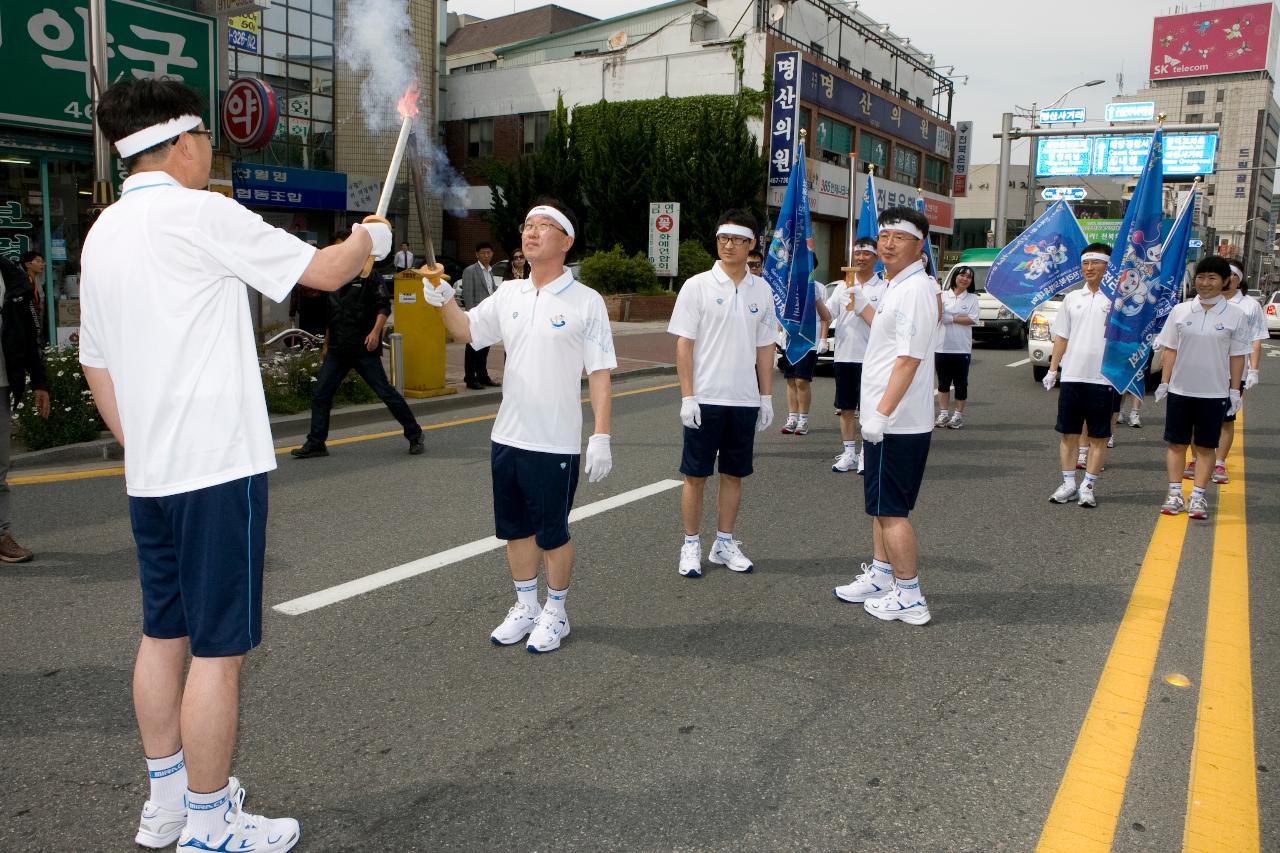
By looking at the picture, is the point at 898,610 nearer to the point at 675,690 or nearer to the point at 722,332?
the point at 675,690

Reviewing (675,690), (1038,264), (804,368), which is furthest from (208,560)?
(1038,264)

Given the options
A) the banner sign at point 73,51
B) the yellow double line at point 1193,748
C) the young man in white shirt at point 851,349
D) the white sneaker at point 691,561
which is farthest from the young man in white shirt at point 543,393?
the banner sign at point 73,51

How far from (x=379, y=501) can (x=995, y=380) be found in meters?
11.2

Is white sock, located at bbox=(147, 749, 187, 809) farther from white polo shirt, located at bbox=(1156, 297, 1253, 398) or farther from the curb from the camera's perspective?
white polo shirt, located at bbox=(1156, 297, 1253, 398)

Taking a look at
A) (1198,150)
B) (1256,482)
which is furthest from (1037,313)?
(1198,150)

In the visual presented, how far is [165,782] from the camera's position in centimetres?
274

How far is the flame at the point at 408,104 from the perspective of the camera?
126 inches

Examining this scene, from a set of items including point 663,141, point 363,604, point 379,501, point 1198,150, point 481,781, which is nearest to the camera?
point 481,781

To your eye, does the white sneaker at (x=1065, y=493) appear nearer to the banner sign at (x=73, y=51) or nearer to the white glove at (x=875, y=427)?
the white glove at (x=875, y=427)

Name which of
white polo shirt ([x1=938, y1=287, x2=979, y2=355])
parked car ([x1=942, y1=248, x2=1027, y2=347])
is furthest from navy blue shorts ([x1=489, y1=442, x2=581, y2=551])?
parked car ([x1=942, y1=248, x2=1027, y2=347])

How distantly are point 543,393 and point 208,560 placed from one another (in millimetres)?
1736

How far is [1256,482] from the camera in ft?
27.2

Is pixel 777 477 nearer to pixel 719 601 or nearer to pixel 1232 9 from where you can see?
pixel 719 601

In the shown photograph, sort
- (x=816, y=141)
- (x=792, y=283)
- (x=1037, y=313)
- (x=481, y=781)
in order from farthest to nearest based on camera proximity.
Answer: (x=816, y=141) → (x=1037, y=313) → (x=792, y=283) → (x=481, y=781)
